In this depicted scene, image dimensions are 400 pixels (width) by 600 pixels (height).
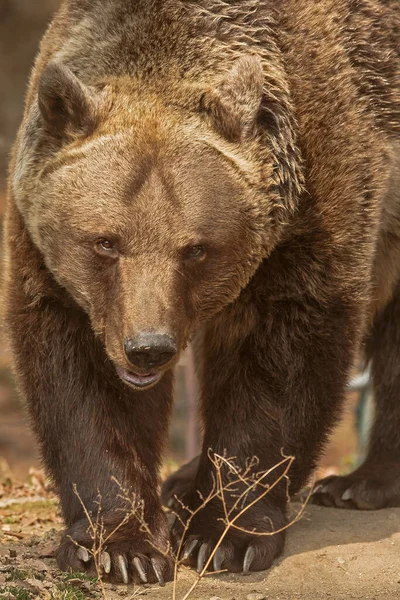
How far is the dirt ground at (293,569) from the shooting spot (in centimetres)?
562

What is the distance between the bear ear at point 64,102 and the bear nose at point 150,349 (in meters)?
1.21

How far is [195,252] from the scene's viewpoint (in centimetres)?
580

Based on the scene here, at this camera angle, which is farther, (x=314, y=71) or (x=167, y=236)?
(x=314, y=71)

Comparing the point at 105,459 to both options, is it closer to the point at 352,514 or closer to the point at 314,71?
the point at 352,514

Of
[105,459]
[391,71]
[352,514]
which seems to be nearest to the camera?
[105,459]

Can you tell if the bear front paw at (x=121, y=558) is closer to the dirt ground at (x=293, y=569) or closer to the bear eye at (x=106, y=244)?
the dirt ground at (x=293, y=569)

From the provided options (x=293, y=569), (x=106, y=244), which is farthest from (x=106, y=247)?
(x=293, y=569)

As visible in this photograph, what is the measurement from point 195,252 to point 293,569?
1774 millimetres

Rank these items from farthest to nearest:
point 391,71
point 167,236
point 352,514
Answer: point 352,514
point 391,71
point 167,236

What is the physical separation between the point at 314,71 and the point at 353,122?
34 cm

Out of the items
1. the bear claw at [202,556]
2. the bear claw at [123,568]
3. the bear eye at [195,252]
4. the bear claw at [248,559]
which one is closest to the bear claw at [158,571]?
the bear claw at [123,568]

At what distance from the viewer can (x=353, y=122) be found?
6.27 meters

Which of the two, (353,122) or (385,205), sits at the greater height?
(353,122)

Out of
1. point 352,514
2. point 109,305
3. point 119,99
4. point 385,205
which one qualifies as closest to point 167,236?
point 109,305
